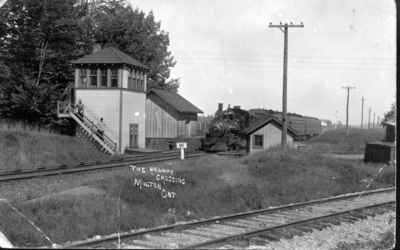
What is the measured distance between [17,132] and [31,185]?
7.30m

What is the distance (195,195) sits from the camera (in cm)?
1177

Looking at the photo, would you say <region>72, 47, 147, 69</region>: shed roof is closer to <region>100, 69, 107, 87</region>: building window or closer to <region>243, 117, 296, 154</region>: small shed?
<region>100, 69, 107, 87</region>: building window

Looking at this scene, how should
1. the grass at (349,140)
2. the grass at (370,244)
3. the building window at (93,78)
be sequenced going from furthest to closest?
1. the grass at (349,140)
2. the building window at (93,78)
3. the grass at (370,244)

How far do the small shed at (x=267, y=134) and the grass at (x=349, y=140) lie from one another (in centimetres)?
357

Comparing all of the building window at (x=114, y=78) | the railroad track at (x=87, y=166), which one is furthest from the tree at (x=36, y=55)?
the railroad track at (x=87, y=166)

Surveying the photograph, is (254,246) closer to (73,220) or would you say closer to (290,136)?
(73,220)

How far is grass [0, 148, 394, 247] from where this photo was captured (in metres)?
8.70

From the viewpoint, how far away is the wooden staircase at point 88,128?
1805cm

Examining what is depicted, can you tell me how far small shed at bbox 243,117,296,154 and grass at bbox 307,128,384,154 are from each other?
11.7ft

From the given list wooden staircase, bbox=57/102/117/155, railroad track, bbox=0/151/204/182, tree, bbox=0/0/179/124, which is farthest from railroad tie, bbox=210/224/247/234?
wooden staircase, bbox=57/102/117/155

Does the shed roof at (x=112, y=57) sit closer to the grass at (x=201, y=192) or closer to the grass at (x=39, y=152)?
the grass at (x=39, y=152)

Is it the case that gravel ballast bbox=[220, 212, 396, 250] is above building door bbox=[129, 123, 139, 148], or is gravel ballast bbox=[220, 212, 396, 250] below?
below

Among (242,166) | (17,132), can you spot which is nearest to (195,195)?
(242,166)

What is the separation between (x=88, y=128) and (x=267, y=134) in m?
9.95
